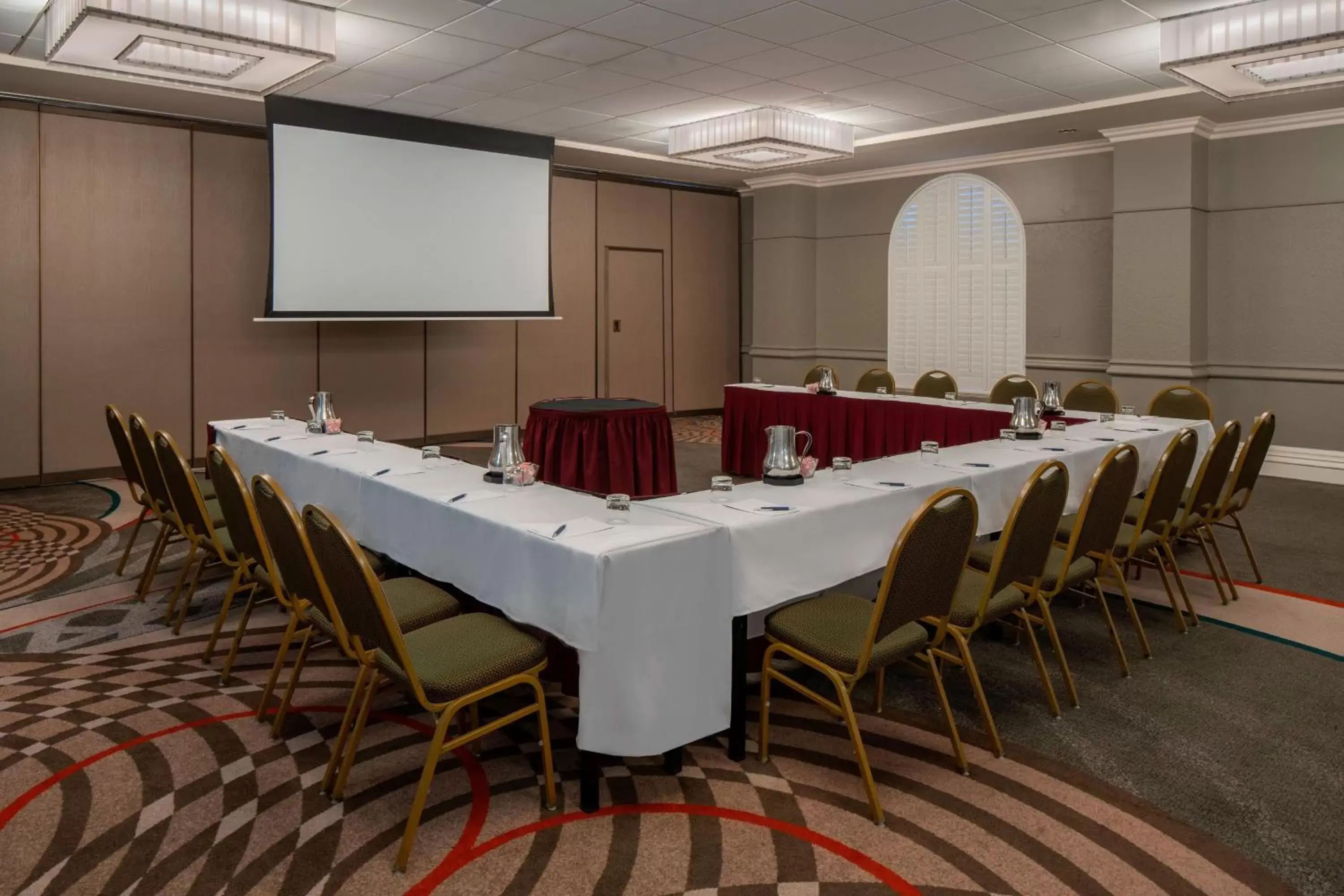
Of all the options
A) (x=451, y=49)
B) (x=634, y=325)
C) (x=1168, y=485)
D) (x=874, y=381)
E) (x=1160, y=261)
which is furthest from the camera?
(x=634, y=325)

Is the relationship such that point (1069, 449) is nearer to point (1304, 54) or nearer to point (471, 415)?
point (1304, 54)

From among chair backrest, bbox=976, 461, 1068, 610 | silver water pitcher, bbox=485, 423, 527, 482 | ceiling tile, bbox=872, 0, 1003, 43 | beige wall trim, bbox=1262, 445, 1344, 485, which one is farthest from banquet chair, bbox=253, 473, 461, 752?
beige wall trim, bbox=1262, 445, 1344, 485

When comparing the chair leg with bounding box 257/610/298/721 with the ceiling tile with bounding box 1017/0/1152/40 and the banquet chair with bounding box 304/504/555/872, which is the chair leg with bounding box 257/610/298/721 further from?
the ceiling tile with bounding box 1017/0/1152/40

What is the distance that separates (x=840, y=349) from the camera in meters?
11.0

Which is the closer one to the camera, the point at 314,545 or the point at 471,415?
the point at 314,545

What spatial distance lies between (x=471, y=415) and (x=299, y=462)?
18.3 feet

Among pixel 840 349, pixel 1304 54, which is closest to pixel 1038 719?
pixel 1304 54

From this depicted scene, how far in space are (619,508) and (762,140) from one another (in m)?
5.04

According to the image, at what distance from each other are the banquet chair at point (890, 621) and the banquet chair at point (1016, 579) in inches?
4.3

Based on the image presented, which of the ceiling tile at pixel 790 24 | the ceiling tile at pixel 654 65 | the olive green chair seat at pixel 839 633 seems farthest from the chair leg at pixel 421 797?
the ceiling tile at pixel 654 65

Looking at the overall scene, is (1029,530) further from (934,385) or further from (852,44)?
(934,385)

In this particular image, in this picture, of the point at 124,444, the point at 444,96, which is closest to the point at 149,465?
the point at 124,444

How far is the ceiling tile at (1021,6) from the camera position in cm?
502

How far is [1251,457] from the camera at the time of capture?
449 cm
